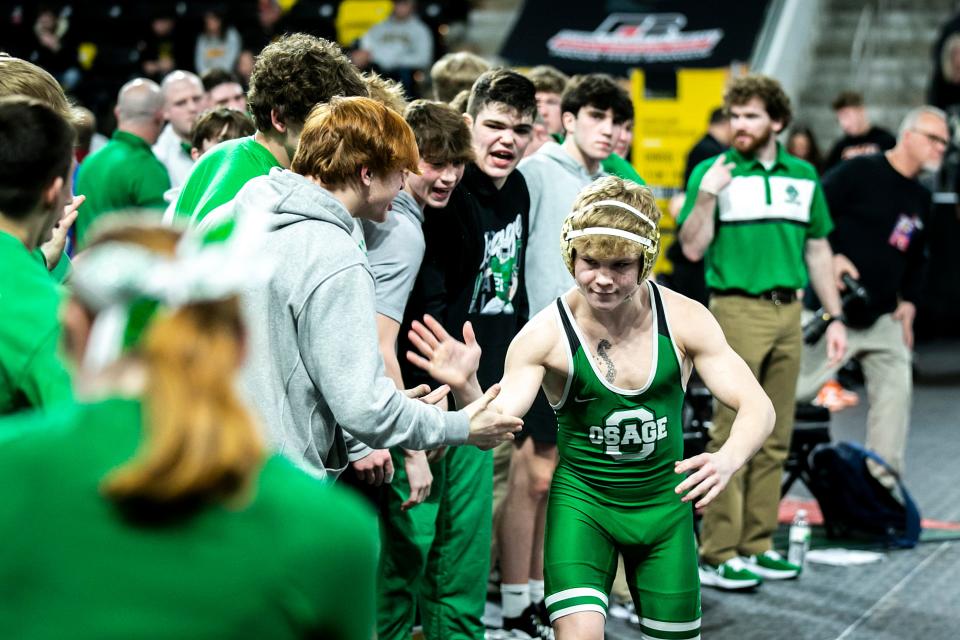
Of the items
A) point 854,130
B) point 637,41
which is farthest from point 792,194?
A: point 637,41

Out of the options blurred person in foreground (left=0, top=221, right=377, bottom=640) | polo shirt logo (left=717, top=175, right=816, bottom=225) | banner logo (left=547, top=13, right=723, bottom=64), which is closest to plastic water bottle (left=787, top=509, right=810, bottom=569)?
polo shirt logo (left=717, top=175, right=816, bottom=225)

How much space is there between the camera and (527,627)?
5191mm

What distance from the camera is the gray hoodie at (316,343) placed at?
3.00 meters

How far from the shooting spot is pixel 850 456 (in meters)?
6.82

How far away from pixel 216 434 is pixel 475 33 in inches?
574

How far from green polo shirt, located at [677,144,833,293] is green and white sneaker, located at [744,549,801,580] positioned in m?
1.29

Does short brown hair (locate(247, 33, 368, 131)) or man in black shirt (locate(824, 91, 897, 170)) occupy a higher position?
short brown hair (locate(247, 33, 368, 131))

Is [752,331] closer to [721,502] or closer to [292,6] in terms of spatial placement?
[721,502]

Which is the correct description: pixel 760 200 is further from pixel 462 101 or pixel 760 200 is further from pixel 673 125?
pixel 673 125

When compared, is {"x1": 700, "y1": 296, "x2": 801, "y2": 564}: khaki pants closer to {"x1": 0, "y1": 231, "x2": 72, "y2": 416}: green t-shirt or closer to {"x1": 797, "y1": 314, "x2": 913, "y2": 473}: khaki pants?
{"x1": 797, "y1": 314, "x2": 913, "y2": 473}: khaki pants

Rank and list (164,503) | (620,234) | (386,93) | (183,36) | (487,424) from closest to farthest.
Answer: (164,503), (487,424), (620,234), (386,93), (183,36)

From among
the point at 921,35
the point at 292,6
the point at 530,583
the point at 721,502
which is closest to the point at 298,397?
the point at 530,583

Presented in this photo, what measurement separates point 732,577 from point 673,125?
6.33 metres

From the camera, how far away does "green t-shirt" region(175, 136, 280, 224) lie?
3.57 m
